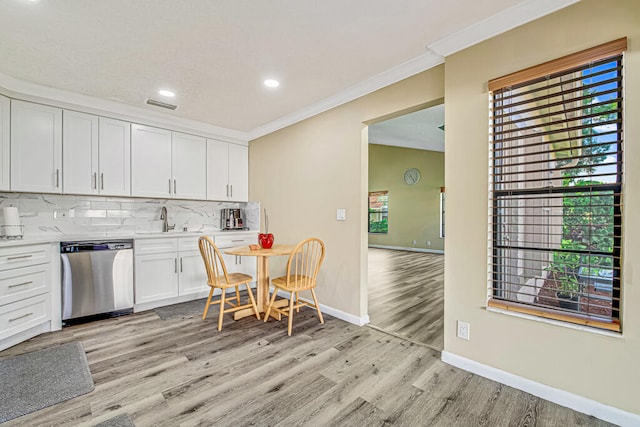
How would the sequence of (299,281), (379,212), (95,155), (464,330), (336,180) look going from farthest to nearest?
(379,212) < (95,155) < (336,180) < (299,281) < (464,330)

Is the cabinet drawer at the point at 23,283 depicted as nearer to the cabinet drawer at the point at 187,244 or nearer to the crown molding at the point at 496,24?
the cabinet drawer at the point at 187,244

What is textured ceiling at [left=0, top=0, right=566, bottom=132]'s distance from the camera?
6.31 ft

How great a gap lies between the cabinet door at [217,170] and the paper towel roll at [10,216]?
203 cm

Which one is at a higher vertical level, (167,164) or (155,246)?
(167,164)

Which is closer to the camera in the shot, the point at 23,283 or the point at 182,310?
the point at 23,283

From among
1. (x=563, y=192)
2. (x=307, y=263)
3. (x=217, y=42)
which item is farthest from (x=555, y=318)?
(x=217, y=42)

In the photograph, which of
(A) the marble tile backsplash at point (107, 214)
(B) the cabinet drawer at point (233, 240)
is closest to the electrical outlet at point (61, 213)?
(A) the marble tile backsplash at point (107, 214)

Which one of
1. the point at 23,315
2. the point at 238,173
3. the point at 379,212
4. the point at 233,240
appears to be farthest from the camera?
the point at 379,212

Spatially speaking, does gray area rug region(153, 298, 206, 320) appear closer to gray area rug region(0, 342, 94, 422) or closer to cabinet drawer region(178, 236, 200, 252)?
cabinet drawer region(178, 236, 200, 252)

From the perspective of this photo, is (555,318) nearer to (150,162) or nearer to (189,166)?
(189,166)

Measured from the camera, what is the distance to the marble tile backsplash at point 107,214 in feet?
11.0

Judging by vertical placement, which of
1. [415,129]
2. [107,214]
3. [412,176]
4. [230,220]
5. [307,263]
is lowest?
[307,263]

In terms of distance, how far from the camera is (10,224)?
2.94 metres

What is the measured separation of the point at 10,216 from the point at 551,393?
4803 mm
